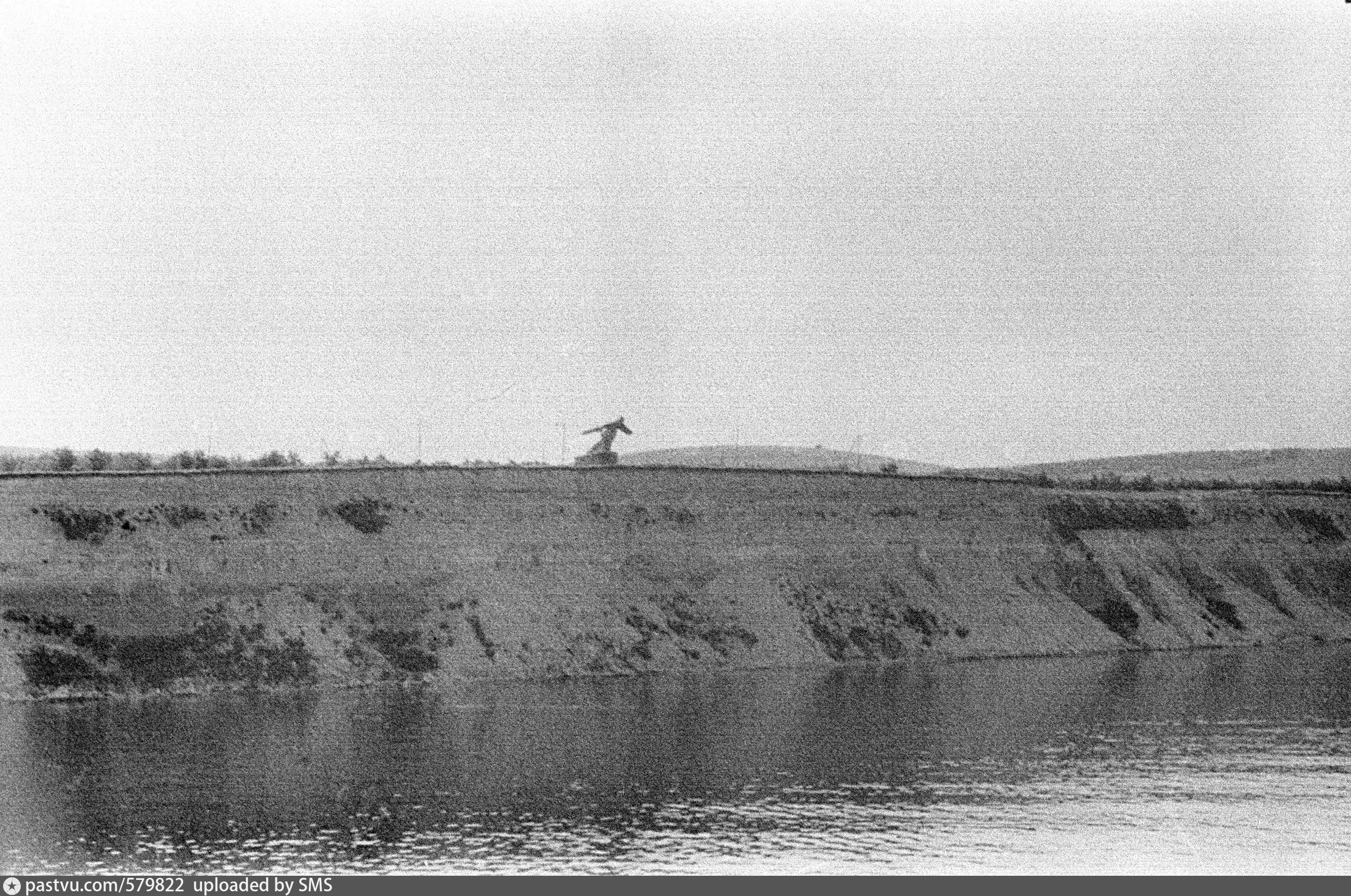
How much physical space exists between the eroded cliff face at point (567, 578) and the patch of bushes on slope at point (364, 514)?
0.09m

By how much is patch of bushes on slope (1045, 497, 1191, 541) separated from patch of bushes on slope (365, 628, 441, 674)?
40.3m

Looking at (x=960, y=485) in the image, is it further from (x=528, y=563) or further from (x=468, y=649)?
(x=468, y=649)

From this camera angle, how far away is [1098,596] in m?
93.3

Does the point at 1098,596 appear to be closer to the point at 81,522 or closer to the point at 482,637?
the point at 482,637

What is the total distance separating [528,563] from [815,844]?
40.8 metres

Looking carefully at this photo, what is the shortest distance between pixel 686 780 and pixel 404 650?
26.3m

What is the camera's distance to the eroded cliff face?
222 ft

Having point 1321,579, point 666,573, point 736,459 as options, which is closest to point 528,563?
point 666,573

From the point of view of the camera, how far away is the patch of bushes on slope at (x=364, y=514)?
250 ft

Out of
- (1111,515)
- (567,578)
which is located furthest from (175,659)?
(1111,515)

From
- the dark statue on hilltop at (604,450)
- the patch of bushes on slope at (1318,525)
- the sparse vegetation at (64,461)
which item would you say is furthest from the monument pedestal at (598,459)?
the patch of bushes on slope at (1318,525)

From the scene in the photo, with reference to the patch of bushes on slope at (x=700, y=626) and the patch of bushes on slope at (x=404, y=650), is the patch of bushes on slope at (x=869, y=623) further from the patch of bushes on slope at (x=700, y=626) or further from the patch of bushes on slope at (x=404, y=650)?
the patch of bushes on slope at (x=404, y=650)

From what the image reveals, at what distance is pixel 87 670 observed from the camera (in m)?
63.7

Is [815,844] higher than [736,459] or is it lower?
lower
